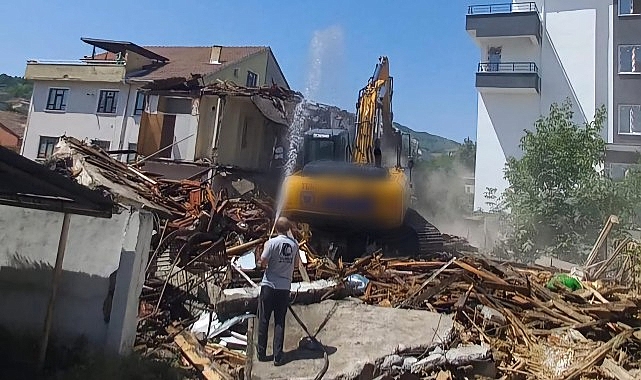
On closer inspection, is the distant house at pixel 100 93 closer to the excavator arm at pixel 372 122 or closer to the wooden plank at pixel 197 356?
the excavator arm at pixel 372 122

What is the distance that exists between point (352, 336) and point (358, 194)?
13.5ft

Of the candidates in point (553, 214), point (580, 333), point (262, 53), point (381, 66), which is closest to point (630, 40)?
point (553, 214)

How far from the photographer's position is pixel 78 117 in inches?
1185

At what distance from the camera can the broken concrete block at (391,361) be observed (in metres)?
5.69

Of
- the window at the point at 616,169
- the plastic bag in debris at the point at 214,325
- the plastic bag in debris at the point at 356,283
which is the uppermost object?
the window at the point at 616,169

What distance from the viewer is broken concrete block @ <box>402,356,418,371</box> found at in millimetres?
5770

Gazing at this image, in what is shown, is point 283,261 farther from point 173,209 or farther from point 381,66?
point 381,66

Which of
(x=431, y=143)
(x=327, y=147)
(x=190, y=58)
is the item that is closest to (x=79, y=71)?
(x=190, y=58)

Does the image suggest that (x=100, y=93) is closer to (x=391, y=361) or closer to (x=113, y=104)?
(x=113, y=104)

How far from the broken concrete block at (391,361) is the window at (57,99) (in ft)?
98.9

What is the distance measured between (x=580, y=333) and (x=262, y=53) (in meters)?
31.9

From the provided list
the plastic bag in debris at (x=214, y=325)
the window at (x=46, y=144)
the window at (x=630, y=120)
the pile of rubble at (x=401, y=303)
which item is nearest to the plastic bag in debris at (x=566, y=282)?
the pile of rubble at (x=401, y=303)

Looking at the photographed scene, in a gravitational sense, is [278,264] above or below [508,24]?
below

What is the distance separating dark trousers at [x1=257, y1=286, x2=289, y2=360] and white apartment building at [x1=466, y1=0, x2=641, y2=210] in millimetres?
22891
